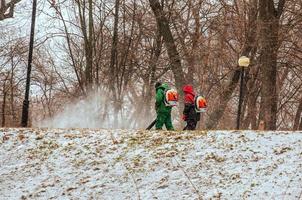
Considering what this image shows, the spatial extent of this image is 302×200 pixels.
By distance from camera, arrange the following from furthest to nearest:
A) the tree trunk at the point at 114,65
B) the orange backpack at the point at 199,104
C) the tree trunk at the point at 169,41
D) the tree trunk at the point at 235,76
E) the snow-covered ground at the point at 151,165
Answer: the tree trunk at the point at 114,65 → the tree trunk at the point at 169,41 → the tree trunk at the point at 235,76 → the orange backpack at the point at 199,104 → the snow-covered ground at the point at 151,165

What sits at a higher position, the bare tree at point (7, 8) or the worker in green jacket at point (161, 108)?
the bare tree at point (7, 8)

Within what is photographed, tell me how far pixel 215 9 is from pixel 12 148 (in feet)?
55.0

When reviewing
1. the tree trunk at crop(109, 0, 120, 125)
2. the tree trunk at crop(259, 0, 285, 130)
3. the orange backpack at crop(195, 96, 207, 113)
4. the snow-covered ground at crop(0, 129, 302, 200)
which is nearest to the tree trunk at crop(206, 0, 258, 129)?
the tree trunk at crop(259, 0, 285, 130)

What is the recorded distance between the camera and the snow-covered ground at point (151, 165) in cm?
988

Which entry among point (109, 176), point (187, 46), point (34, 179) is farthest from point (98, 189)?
point (187, 46)

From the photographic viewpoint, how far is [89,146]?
12375 mm

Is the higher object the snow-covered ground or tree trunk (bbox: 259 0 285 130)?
tree trunk (bbox: 259 0 285 130)

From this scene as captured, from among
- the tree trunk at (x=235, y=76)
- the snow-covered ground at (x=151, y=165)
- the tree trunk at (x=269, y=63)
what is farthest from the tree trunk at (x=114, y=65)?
the snow-covered ground at (x=151, y=165)

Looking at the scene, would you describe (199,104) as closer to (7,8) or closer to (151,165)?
(151,165)

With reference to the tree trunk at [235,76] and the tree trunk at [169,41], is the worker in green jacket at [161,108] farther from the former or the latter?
the tree trunk at [235,76]

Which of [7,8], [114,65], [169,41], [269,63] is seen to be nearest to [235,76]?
[169,41]

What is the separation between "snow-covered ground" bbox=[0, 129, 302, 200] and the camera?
389 inches

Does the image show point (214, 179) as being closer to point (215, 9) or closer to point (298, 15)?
point (298, 15)

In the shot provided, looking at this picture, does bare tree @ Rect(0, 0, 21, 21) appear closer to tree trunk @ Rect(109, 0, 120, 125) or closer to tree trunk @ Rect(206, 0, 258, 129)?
tree trunk @ Rect(109, 0, 120, 125)
